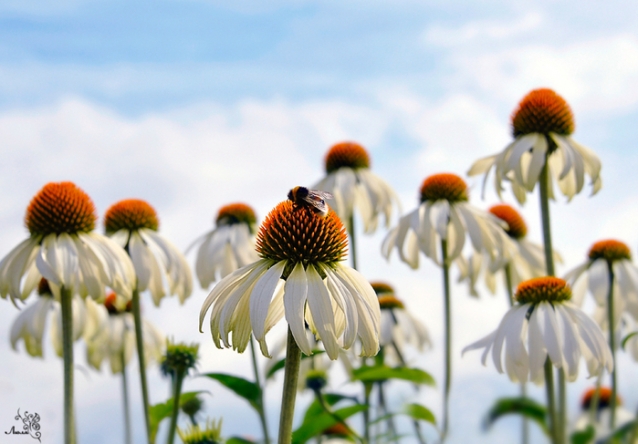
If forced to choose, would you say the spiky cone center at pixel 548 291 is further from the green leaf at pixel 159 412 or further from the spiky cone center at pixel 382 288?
the spiky cone center at pixel 382 288

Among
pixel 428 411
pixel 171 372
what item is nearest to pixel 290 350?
pixel 428 411

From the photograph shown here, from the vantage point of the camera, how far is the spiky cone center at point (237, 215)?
186 inches

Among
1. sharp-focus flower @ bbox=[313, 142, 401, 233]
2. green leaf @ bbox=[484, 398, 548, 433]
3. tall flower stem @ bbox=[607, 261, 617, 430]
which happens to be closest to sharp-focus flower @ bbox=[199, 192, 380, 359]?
green leaf @ bbox=[484, 398, 548, 433]

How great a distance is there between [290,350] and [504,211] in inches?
145

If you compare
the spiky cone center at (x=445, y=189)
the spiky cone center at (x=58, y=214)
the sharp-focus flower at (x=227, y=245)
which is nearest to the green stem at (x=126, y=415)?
the sharp-focus flower at (x=227, y=245)

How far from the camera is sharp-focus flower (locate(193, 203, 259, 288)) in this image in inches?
171

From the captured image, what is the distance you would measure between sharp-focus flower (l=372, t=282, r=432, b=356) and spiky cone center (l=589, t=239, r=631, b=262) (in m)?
1.33

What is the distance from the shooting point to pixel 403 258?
4445 mm

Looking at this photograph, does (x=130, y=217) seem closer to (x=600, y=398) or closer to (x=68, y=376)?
(x=68, y=376)

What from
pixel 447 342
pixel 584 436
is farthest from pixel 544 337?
pixel 447 342

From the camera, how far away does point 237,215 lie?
186 inches

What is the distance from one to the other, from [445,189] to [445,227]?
42 centimetres

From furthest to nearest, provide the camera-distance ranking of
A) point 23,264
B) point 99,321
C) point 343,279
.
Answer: point 99,321, point 23,264, point 343,279

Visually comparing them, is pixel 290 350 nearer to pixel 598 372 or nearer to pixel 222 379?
pixel 222 379
